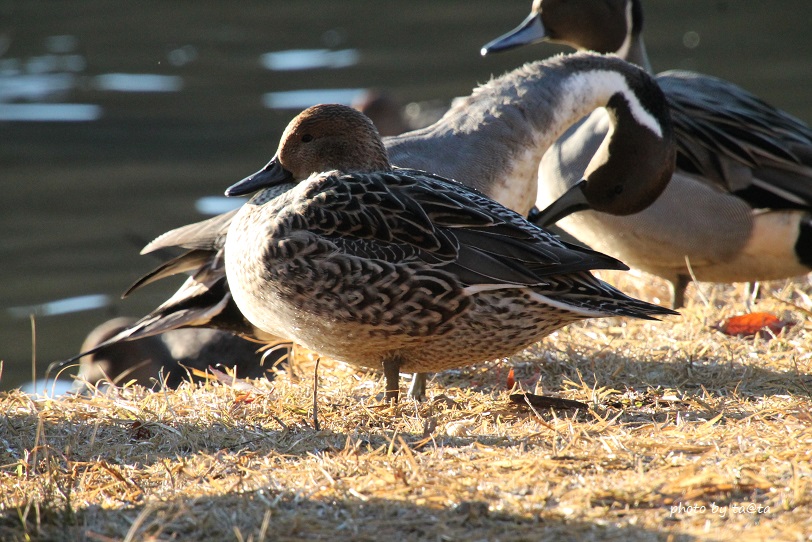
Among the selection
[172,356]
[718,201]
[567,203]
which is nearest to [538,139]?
[567,203]

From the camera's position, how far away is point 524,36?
18.4 ft

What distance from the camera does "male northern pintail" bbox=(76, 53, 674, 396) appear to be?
14.3 feet

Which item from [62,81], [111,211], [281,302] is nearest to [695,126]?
[281,302]

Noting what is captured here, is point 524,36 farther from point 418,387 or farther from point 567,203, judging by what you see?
point 418,387

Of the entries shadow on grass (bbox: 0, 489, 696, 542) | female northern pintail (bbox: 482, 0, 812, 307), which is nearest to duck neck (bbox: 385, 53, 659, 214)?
female northern pintail (bbox: 482, 0, 812, 307)

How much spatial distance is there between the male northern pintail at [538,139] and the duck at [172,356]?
3.41 ft

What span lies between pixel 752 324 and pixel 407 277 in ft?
5.64

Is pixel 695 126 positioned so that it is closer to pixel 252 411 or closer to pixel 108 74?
pixel 252 411

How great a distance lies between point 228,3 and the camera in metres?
17.0

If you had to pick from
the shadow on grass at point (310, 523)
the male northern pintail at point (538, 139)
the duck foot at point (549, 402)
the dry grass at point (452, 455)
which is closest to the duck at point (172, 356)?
the male northern pintail at point (538, 139)

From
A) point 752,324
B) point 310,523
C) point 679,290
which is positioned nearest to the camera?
point 310,523

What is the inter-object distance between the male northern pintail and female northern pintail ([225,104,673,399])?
0.99 metres

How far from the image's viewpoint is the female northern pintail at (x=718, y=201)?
15.8ft

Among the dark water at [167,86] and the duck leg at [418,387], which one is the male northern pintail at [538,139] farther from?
the dark water at [167,86]
